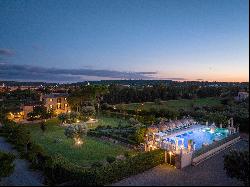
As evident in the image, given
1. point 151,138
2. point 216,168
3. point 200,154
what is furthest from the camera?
point 151,138

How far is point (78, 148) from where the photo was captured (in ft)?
79.6

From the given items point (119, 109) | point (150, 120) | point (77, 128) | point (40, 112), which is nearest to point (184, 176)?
point (77, 128)

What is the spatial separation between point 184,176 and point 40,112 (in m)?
26.0

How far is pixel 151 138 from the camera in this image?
22484 millimetres

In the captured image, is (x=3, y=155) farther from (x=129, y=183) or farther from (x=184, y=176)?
(x=184, y=176)

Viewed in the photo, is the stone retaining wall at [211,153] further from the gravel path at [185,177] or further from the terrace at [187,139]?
the gravel path at [185,177]

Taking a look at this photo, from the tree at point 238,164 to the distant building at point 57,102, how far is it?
3966cm

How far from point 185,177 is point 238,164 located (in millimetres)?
5098

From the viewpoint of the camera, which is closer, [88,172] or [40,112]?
[88,172]

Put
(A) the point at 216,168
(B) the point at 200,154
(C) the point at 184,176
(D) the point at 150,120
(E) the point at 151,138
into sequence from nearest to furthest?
(C) the point at 184,176 → (A) the point at 216,168 → (B) the point at 200,154 → (E) the point at 151,138 → (D) the point at 150,120

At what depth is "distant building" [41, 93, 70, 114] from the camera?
165 ft

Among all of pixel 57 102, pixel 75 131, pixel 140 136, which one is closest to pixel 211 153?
pixel 140 136

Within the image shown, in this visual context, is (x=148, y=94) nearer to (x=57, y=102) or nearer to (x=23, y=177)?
(x=57, y=102)

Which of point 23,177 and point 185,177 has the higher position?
point 185,177
